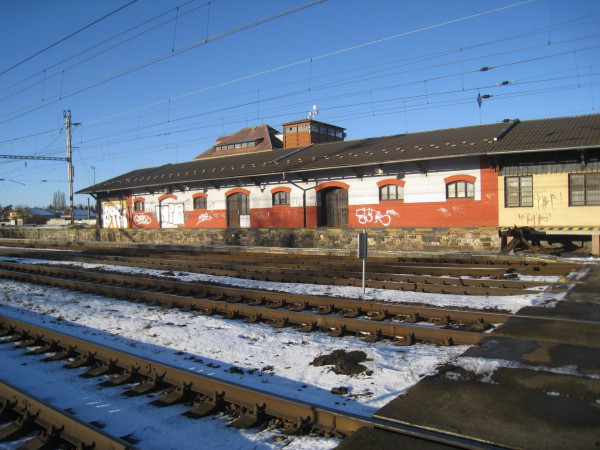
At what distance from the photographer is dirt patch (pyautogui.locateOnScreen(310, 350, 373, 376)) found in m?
5.44

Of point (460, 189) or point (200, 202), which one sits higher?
point (200, 202)

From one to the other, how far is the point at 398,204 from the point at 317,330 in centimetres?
1591

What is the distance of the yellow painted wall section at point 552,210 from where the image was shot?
18.0 metres

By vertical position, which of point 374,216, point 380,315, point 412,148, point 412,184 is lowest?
point 380,315

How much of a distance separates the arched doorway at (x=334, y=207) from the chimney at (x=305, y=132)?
1651 cm

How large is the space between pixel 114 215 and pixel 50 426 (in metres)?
36.8

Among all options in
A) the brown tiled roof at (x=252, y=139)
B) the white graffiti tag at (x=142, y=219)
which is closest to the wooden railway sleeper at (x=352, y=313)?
the white graffiti tag at (x=142, y=219)

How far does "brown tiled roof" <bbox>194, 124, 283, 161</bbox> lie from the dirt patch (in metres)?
43.3

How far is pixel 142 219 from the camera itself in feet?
116

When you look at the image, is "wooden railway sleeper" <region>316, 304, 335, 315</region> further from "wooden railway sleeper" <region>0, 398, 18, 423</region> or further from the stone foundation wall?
the stone foundation wall

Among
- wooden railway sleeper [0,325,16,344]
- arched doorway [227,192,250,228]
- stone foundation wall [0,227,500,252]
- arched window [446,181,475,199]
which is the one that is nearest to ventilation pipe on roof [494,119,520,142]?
arched window [446,181,475,199]

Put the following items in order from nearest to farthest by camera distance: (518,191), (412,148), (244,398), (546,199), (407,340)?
(244,398) < (407,340) < (546,199) < (518,191) < (412,148)

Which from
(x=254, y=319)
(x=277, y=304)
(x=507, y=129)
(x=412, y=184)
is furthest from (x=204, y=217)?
(x=254, y=319)

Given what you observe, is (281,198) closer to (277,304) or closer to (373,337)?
(277,304)
